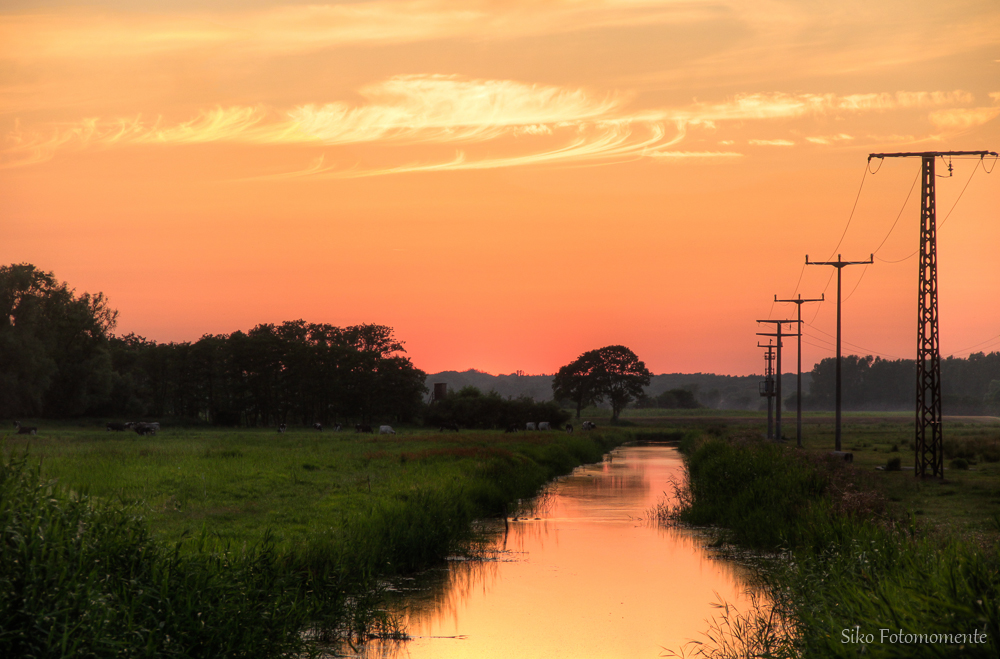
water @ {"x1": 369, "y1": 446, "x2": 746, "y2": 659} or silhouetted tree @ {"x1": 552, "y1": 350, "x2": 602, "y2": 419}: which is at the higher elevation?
silhouetted tree @ {"x1": 552, "y1": 350, "x2": 602, "y2": 419}

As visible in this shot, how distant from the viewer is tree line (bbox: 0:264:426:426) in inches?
3132

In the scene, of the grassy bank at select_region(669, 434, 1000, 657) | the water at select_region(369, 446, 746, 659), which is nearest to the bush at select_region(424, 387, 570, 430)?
the water at select_region(369, 446, 746, 659)

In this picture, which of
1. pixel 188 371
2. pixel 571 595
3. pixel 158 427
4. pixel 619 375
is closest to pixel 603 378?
pixel 619 375

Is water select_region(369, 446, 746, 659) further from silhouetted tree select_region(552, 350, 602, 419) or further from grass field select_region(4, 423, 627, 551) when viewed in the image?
silhouetted tree select_region(552, 350, 602, 419)

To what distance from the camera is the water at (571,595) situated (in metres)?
12.8

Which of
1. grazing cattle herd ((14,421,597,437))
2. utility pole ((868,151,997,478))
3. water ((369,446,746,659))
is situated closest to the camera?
water ((369,446,746,659))

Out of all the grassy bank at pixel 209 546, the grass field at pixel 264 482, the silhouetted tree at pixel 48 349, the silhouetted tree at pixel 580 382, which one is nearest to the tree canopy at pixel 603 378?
the silhouetted tree at pixel 580 382

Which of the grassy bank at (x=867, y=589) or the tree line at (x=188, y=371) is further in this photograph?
the tree line at (x=188, y=371)

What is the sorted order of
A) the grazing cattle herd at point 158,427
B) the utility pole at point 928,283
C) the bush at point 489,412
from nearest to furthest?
the utility pole at point 928,283 < the grazing cattle herd at point 158,427 < the bush at point 489,412

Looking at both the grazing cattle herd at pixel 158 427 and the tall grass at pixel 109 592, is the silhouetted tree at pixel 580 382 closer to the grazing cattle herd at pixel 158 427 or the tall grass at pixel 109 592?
the grazing cattle herd at pixel 158 427

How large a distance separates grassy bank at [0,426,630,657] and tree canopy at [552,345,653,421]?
326ft

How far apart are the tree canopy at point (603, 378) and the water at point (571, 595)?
10262 centimetres

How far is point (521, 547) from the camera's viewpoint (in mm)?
20859

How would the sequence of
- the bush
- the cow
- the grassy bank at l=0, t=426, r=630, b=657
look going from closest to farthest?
the grassy bank at l=0, t=426, r=630, b=657 → the cow → the bush
